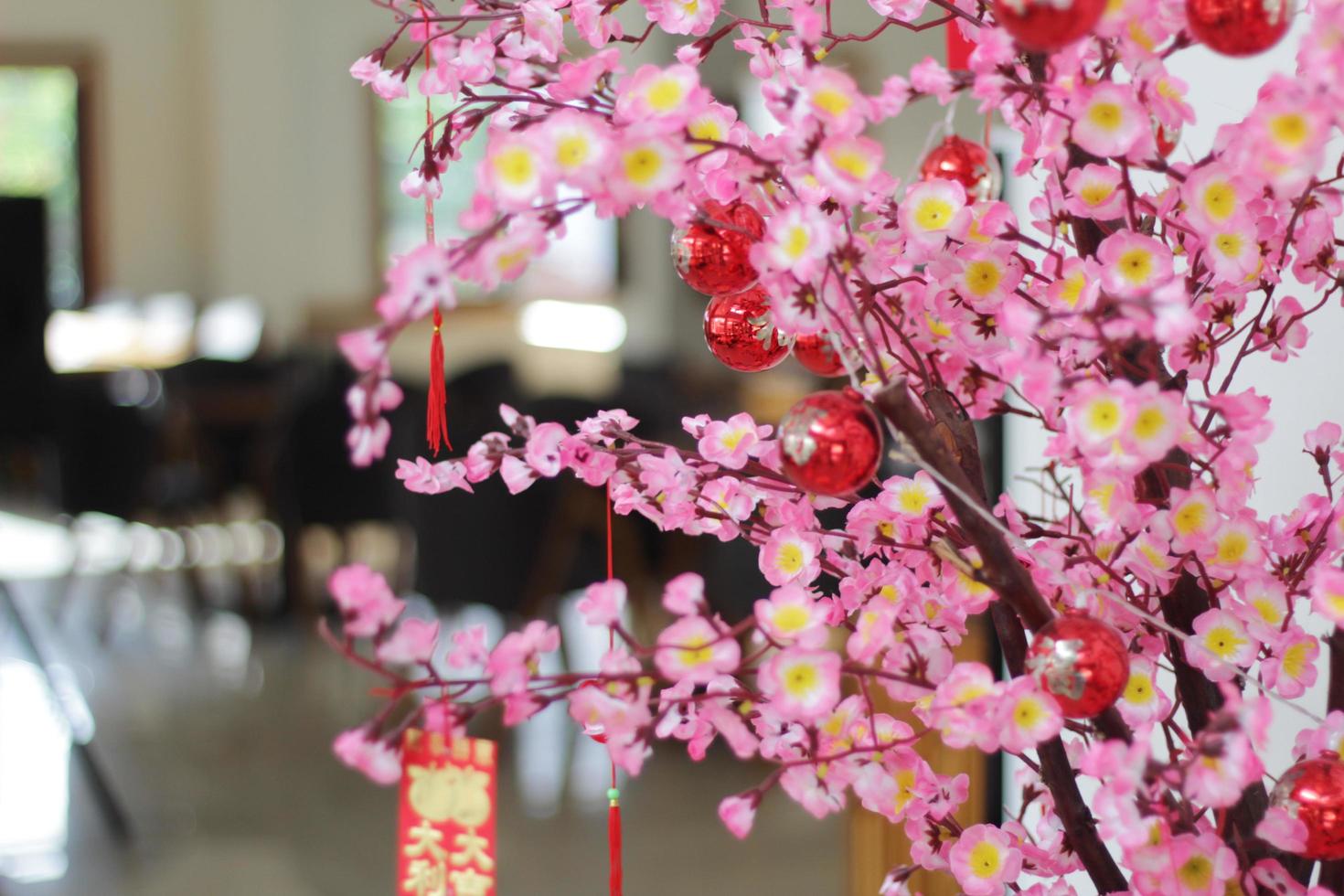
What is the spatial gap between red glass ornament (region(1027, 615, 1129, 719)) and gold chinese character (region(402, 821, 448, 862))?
0.99ft

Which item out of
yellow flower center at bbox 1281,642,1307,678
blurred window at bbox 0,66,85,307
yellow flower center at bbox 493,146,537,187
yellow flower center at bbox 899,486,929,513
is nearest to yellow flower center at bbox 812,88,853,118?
yellow flower center at bbox 493,146,537,187

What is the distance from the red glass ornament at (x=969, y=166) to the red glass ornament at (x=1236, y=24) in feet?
0.62

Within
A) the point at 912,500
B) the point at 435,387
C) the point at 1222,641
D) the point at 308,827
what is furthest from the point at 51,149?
the point at 1222,641

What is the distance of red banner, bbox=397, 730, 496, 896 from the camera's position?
0.67 m

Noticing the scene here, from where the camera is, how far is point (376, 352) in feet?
1.53

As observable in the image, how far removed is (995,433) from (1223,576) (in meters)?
0.77

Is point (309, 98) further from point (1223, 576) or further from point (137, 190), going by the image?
point (1223, 576)

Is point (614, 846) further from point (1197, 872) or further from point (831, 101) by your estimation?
point (831, 101)

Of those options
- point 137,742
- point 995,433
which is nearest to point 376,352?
point 995,433

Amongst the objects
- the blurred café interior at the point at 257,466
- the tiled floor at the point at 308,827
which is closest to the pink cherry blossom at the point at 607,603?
the blurred café interior at the point at 257,466

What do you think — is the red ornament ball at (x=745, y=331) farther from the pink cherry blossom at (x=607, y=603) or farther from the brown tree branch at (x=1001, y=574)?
the pink cherry blossom at (x=607, y=603)

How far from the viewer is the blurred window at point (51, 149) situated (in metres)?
8.12

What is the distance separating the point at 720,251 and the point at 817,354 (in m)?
0.08

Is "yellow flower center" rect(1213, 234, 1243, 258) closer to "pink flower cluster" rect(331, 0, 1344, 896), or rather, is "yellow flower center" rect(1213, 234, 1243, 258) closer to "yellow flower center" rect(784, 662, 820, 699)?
"pink flower cluster" rect(331, 0, 1344, 896)
